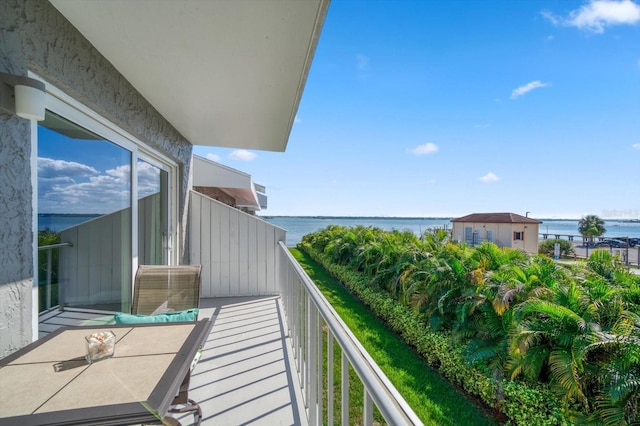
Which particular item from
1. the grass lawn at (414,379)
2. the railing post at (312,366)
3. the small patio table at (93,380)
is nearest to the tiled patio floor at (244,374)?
the railing post at (312,366)

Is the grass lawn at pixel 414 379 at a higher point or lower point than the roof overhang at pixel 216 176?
lower

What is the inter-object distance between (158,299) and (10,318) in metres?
1.46

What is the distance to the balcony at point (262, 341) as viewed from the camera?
1.34 metres

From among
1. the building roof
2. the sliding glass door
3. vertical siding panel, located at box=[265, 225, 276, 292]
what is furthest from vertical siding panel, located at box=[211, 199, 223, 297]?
the building roof

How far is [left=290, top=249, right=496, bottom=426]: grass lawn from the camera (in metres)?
3.13

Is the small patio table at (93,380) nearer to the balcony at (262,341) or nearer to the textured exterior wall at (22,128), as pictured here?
the textured exterior wall at (22,128)

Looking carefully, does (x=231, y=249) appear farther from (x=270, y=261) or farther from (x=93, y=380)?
(x=93, y=380)

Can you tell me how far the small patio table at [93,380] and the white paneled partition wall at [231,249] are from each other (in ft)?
12.4

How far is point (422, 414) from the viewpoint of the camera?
308 cm

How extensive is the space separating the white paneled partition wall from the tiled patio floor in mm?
1376

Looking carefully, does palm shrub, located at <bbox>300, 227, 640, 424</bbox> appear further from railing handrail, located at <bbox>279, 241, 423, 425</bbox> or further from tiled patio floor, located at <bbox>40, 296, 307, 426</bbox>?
railing handrail, located at <bbox>279, 241, 423, 425</bbox>

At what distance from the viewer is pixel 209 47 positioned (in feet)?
7.42

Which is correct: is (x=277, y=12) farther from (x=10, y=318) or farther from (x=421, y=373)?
(x=421, y=373)

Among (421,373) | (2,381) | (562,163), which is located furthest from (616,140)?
(2,381)
